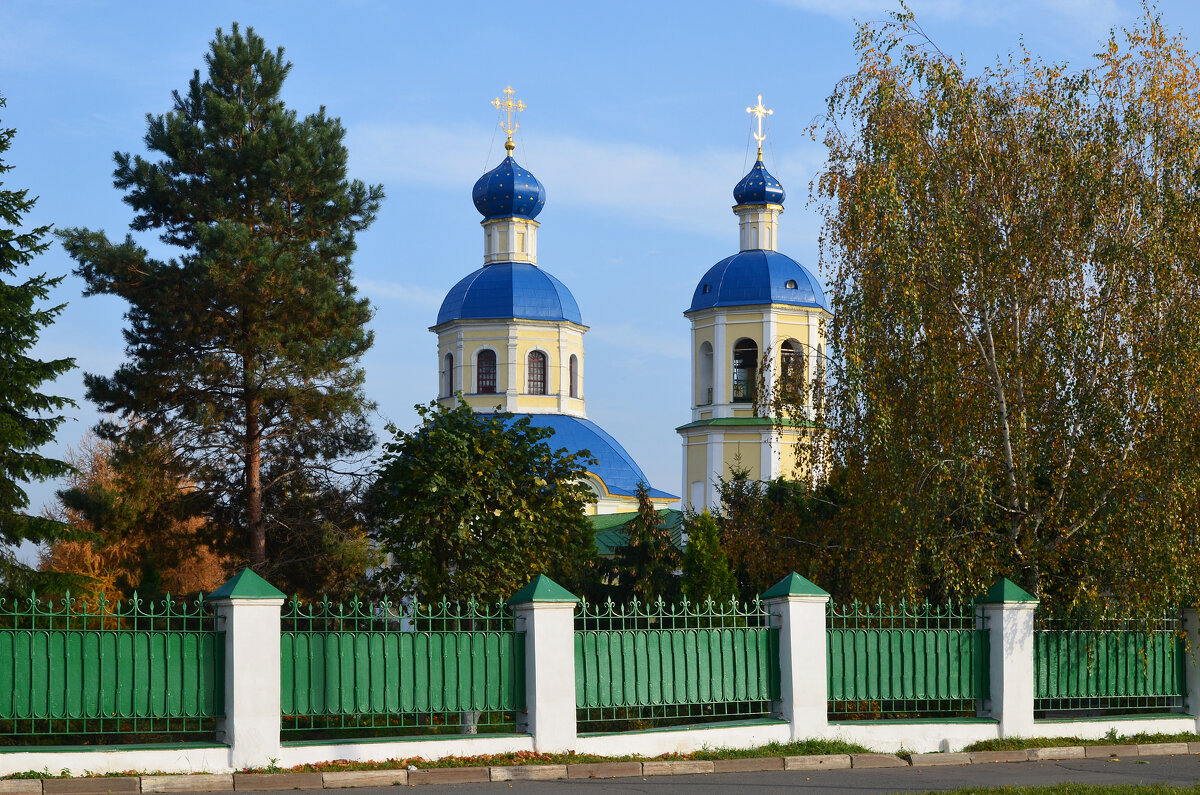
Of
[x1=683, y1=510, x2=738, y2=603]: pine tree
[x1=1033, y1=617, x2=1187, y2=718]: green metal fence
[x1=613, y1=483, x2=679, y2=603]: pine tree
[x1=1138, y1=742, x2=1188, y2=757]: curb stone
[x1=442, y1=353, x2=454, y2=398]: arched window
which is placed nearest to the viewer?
[x1=1138, y1=742, x2=1188, y2=757]: curb stone

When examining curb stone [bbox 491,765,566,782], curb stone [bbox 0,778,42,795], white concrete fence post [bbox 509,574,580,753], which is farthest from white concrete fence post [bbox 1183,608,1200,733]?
curb stone [bbox 0,778,42,795]

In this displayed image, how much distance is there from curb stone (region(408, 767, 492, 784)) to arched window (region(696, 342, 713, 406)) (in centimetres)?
2501

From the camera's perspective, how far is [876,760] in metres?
13.1

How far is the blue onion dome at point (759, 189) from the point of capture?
3694 cm

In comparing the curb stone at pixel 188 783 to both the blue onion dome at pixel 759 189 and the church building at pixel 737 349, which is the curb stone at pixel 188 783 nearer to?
the church building at pixel 737 349

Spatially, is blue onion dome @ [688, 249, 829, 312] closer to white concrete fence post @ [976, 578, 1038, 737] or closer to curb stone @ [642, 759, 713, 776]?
white concrete fence post @ [976, 578, 1038, 737]

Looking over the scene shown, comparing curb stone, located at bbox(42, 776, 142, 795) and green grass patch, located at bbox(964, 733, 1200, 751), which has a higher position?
curb stone, located at bbox(42, 776, 142, 795)

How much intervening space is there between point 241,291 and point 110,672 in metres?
12.6

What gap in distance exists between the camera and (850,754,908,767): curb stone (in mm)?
12992

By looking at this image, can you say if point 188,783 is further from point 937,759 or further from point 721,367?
point 721,367

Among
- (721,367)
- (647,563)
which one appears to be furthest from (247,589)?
(721,367)

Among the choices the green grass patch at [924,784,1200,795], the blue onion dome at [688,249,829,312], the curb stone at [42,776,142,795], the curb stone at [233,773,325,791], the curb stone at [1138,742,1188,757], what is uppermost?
the blue onion dome at [688,249,829,312]

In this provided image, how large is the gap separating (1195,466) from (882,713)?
4.06 m

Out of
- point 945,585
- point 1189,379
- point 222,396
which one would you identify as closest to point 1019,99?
point 1189,379
